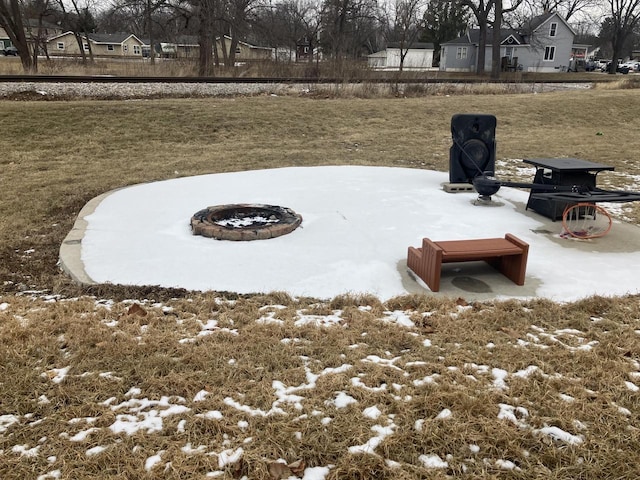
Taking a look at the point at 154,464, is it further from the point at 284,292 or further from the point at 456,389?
the point at 284,292

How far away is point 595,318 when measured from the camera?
3531 mm

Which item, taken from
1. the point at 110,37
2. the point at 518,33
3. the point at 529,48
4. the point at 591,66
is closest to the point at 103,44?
the point at 110,37

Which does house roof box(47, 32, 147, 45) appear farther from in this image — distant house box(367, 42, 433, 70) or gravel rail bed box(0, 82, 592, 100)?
gravel rail bed box(0, 82, 592, 100)

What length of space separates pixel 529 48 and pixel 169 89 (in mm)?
40285

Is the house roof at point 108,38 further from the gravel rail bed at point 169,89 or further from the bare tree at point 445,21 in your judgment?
the gravel rail bed at point 169,89

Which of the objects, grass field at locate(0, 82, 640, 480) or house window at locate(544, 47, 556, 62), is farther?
house window at locate(544, 47, 556, 62)

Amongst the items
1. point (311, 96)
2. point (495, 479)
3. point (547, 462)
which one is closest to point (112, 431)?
point (495, 479)

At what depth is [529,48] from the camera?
45.4 m

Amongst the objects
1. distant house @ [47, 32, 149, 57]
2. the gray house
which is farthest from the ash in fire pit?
distant house @ [47, 32, 149, 57]

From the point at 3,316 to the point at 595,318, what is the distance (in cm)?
416

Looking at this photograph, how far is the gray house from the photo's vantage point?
4522 cm

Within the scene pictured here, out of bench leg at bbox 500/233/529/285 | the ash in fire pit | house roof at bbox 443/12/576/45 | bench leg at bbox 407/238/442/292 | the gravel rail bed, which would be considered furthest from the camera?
house roof at bbox 443/12/576/45

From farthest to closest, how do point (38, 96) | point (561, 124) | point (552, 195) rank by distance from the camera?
point (561, 124)
point (38, 96)
point (552, 195)

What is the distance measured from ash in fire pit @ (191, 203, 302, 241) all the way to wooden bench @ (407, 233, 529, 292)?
1593 millimetres
